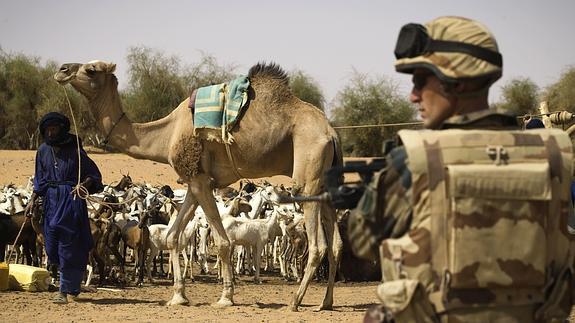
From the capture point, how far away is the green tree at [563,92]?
4853cm

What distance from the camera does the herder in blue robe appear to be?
12250 millimetres

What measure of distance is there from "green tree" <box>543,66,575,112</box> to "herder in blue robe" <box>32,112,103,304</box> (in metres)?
39.1

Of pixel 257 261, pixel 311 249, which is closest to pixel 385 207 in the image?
pixel 311 249

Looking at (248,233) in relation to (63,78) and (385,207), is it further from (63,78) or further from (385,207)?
(385,207)

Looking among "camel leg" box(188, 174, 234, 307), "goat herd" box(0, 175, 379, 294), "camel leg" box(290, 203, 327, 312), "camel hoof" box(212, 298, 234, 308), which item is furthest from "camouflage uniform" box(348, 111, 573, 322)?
"goat herd" box(0, 175, 379, 294)

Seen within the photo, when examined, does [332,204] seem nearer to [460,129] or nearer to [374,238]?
[374,238]

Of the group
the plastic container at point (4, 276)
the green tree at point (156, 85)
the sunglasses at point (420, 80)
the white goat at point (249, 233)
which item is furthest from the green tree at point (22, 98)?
the sunglasses at point (420, 80)

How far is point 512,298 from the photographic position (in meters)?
3.77

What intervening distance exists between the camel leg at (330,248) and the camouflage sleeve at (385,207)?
8.13 meters

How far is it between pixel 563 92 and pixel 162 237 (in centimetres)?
3716

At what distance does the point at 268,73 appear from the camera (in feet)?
39.9

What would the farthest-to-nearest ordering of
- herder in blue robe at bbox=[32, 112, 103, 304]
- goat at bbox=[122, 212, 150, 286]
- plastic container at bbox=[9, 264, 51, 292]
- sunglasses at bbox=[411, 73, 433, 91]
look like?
goat at bbox=[122, 212, 150, 286], plastic container at bbox=[9, 264, 51, 292], herder in blue robe at bbox=[32, 112, 103, 304], sunglasses at bbox=[411, 73, 433, 91]

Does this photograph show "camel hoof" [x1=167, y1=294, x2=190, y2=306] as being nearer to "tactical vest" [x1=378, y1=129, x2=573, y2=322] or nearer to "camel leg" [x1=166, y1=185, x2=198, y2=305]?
"camel leg" [x1=166, y1=185, x2=198, y2=305]

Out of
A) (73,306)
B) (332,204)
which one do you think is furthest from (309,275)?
(332,204)
